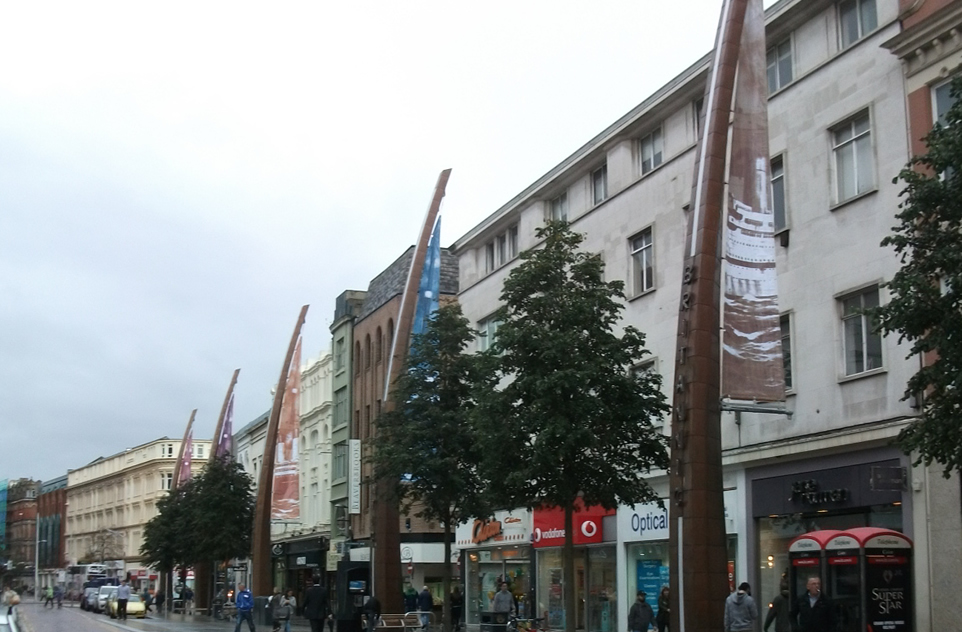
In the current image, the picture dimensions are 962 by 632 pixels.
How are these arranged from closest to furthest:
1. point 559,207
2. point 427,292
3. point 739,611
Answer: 1. point 739,611
2. point 427,292
3. point 559,207

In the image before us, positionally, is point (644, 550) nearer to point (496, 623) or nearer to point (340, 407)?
point (496, 623)

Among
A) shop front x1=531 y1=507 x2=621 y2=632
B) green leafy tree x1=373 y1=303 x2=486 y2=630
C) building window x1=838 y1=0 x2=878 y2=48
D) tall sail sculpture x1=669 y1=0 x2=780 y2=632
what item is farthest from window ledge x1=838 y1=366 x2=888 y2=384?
green leafy tree x1=373 y1=303 x2=486 y2=630

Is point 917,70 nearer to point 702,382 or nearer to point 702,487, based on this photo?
point 702,382

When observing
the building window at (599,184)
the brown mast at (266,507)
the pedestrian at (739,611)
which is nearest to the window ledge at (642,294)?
the building window at (599,184)

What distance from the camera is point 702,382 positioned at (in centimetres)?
2097

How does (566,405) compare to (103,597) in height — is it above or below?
above

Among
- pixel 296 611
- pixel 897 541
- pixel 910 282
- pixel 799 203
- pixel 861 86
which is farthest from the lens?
pixel 296 611

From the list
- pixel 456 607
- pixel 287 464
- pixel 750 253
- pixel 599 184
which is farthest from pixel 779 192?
pixel 287 464

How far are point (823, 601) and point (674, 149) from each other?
16.8 metres

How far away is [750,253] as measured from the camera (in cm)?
2256

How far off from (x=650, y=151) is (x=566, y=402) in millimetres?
12067

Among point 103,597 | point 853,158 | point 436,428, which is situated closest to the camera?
point 853,158

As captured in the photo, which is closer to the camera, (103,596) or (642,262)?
(642,262)

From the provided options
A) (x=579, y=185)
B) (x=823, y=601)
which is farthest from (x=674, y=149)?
(x=823, y=601)
